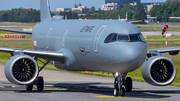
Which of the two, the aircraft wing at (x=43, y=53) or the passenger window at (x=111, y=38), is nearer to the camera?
the passenger window at (x=111, y=38)

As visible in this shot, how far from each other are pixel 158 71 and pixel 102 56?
140 inches

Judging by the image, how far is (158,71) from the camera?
2219cm

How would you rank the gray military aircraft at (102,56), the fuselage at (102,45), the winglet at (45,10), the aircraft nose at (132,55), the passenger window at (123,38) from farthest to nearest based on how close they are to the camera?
the winglet at (45,10) < the passenger window at (123,38) < the gray military aircraft at (102,56) < the fuselage at (102,45) < the aircraft nose at (132,55)

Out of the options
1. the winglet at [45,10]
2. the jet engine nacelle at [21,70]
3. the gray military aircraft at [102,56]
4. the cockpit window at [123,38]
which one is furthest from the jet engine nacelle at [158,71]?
the winglet at [45,10]

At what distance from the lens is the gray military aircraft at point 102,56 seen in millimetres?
20516

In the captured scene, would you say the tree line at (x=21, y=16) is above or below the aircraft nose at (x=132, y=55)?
below

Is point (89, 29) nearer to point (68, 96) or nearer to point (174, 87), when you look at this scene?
point (68, 96)

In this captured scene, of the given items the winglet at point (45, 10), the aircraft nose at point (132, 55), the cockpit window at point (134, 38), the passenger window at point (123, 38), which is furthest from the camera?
the winglet at point (45, 10)

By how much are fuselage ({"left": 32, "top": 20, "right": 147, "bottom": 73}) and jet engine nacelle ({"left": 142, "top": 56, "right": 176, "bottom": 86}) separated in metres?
0.93

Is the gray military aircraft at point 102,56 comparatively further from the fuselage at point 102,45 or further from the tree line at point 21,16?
the tree line at point 21,16

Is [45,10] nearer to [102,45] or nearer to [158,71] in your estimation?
[102,45]

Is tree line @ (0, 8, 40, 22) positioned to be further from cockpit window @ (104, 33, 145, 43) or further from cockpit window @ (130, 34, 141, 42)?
cockpit window @ (130, 34, 141, 42)

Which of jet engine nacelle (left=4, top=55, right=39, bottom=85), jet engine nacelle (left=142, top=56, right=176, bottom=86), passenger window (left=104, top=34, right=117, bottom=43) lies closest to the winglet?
jet engine nacelle (left=4, top=55, right=39, bottom=85)

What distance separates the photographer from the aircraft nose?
19.9 meters
